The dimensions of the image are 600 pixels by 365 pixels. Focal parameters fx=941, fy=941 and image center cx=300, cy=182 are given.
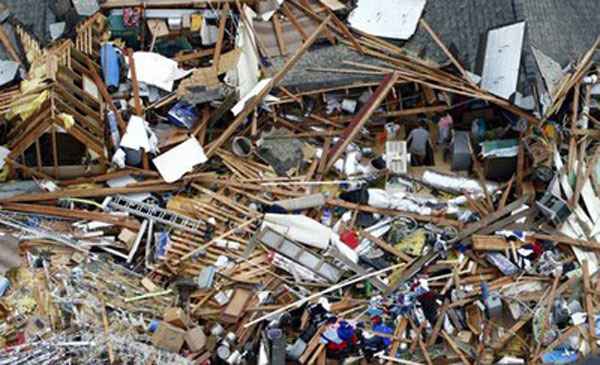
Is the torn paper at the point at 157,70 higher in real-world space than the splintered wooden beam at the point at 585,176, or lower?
higher

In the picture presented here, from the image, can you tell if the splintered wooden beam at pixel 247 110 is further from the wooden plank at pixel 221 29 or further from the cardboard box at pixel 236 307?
the cardboard box at pixel 236 307

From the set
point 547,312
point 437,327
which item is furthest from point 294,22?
point 547,312

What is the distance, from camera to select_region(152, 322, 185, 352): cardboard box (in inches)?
429

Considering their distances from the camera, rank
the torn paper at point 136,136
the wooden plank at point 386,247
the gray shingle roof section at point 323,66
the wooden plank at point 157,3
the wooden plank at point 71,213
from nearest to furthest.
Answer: the wooden plank at point 386,247
the wooden plank at point 71,213
the torn paper at point 136,136
the gray shingle roof section at point 323,66
the wooden plank at point 157,3

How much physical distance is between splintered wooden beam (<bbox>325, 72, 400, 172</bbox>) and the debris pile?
0.04 metres

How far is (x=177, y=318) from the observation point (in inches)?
432

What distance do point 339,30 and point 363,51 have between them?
48 centimetres

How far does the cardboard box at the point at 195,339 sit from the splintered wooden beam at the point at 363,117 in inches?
116

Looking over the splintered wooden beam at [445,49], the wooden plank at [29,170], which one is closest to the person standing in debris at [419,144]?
the splintered wooden beam at [445,49]

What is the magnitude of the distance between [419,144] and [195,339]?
4103mm

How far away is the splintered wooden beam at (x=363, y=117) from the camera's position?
1268 centimetres

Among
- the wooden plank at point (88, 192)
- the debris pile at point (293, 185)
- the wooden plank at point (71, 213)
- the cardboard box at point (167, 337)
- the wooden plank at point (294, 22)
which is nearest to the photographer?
the cardboard box at point (167, 337)

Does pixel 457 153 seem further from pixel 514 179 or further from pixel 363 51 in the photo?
pixel 363 51

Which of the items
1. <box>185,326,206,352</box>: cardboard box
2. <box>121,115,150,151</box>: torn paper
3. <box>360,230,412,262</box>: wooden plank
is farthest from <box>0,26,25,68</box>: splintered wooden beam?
<box>360,230,412,262</box>: wooden plank
